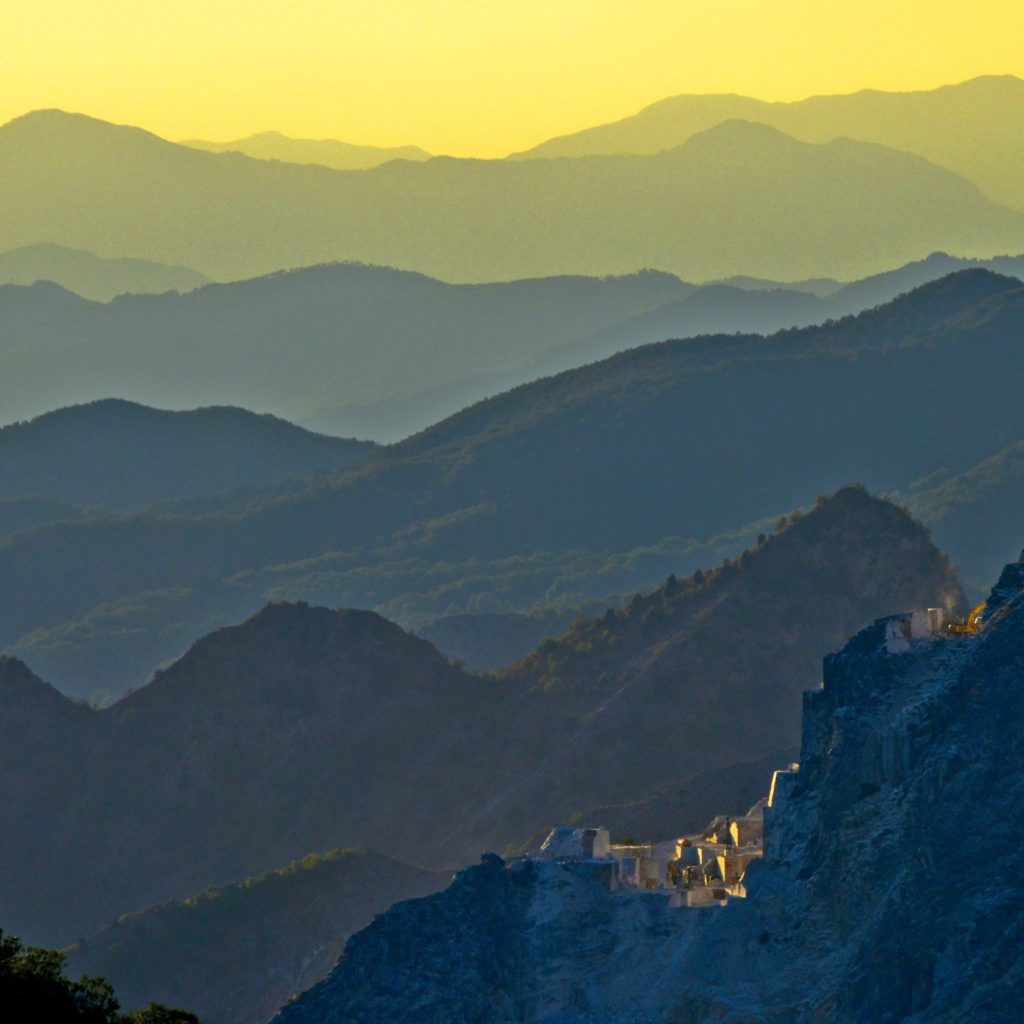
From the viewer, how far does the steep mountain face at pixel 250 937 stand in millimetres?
137125

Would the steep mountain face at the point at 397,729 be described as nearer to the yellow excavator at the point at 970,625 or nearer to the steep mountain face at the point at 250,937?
the steep mountain face at the point at 250,937

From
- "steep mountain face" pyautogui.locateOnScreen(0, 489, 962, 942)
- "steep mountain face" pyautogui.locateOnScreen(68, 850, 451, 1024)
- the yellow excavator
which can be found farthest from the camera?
"steep mountain face" pyautogui.locateOnScreen(0, 489, 962, 942)

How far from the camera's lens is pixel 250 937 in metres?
142

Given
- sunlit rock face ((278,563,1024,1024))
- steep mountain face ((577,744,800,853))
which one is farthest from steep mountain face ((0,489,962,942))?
sunlit rock face ((278,563,1024,1024))

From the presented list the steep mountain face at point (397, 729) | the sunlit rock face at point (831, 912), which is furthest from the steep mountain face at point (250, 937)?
the sunlit rock face at point (831, 912)

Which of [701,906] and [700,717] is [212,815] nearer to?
[700,717]

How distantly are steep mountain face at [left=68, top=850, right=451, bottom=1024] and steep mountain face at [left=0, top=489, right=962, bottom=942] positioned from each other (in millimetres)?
10873

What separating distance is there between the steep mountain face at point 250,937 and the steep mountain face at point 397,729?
35.7 ft

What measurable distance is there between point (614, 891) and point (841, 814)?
629cm

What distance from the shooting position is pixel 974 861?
89.1 metres

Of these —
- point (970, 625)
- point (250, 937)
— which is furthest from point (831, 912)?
point (250, 937)

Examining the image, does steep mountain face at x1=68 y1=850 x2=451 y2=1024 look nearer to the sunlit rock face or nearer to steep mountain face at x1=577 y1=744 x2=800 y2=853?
steep mountain face at x1=577 y1=744 x2=800 y2=853

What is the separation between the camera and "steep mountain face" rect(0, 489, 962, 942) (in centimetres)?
16362

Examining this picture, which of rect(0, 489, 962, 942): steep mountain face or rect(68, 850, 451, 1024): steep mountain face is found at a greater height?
rect(0, 489, 962, 942): steep mountain face
